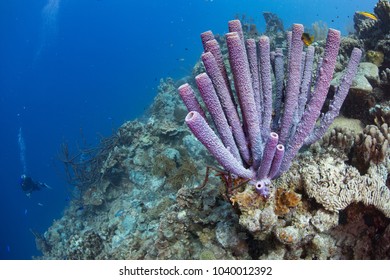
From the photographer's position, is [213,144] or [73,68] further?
[73,68]

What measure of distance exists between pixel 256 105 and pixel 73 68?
88606 mm

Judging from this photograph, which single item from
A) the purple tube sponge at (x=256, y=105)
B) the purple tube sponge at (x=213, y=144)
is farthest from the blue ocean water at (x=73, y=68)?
the purple tube sponge at (x=213, y=144)

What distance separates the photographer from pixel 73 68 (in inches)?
3194

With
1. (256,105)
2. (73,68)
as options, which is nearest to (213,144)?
(256,105)

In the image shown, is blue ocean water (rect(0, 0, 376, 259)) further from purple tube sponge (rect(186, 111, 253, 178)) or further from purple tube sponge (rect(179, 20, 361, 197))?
purple tube sponge (rect(186, 111, 253, 178))

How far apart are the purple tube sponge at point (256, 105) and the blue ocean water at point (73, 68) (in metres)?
17.8

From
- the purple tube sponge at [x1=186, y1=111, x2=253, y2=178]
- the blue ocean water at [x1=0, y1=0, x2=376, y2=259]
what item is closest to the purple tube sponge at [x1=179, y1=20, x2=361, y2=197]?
the purple tube sponge at [x1=186, y1=111, x2=253, y2=178]

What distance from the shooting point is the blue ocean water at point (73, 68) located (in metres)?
38.8

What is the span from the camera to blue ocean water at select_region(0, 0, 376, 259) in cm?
3875

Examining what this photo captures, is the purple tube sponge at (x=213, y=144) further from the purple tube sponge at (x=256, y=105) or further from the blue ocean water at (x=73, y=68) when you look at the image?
the blue ocean water at (x=73, y=68)

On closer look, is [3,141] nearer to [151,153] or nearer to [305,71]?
[151,153]

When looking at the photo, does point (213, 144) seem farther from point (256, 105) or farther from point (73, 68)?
point (73, 68)
